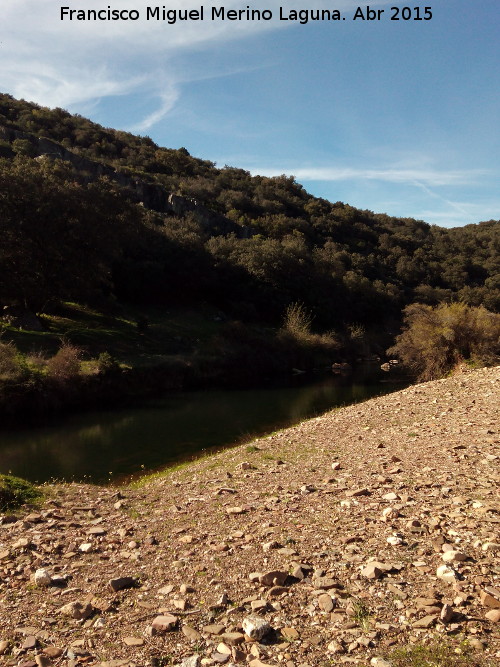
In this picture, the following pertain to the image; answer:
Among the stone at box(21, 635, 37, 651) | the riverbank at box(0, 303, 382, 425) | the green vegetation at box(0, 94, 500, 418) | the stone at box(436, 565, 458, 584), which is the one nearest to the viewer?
the stone at box(21, 635, 37, 651)

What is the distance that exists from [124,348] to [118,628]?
35036mm

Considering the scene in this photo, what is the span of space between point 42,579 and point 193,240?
59.2m

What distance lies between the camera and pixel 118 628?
238 inches

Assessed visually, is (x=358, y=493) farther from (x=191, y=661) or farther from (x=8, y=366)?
(x=8, y=366)

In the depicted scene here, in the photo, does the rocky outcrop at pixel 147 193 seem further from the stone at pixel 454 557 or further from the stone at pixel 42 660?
the stone at pixel 42 660

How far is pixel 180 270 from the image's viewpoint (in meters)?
60.8

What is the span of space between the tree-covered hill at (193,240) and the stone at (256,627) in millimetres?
37707

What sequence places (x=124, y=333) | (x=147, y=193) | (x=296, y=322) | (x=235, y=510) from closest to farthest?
(x=235, y=510), (x=124, y=333), (x=296, y=322), (x=147, y=193)

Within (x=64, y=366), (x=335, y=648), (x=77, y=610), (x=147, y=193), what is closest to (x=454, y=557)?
(x=335, y=648)

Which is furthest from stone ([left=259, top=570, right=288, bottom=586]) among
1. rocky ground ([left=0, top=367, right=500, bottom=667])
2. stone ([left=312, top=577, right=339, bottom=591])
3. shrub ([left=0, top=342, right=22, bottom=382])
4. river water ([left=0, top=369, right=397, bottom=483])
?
shrub ([left=0, top=342, right=22, bottom=382])

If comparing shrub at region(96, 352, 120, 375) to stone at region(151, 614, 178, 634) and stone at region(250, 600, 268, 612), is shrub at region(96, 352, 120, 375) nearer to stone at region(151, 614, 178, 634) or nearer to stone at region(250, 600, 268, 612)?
stone at region(151, 614, 178, 634)

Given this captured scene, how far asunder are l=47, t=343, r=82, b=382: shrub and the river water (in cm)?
290

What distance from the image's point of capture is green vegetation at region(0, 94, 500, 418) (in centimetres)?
3819

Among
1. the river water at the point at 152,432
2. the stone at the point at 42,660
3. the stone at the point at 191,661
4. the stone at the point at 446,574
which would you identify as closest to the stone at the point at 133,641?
the stone at the point at 191,661
